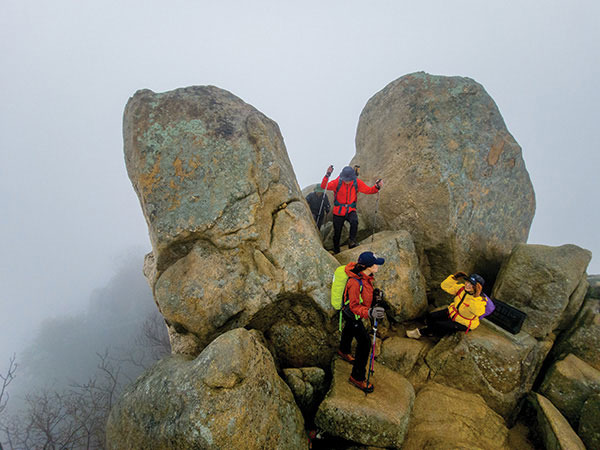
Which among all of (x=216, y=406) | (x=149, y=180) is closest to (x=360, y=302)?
(x=216, y=406)

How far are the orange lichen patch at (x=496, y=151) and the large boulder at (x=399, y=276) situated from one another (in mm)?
4979

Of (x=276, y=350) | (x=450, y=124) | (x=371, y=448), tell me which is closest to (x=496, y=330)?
(x=371, y=448)

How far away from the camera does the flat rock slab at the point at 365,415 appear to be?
5875 mm

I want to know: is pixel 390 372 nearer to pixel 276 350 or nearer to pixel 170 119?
pixel 276 350

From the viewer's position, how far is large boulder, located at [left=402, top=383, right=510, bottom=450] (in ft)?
21.0

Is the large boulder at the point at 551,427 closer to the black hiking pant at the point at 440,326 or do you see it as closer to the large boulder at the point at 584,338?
the large boulder at the point at 584,338

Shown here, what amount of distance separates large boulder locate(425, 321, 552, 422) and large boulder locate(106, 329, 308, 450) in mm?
4600

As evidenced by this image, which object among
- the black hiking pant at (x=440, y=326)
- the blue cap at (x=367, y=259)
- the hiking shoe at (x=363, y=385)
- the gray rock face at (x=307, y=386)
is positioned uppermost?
the blue cap at (x=367, y=259)

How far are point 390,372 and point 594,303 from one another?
24.9 ft

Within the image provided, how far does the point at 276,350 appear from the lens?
329 inches

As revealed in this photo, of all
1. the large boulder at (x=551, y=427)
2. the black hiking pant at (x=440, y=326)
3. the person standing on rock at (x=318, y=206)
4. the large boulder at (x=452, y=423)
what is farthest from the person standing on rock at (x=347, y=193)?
the large boulder at (x=551, y=427)

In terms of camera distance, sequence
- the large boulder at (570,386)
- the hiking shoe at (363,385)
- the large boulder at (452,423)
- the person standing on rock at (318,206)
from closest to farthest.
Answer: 1. the large boulder at (452,423)
2. the hiking shoe at (363,385)
3. the large boulder at (570,386)
4. the person standing on rock at (318,206)

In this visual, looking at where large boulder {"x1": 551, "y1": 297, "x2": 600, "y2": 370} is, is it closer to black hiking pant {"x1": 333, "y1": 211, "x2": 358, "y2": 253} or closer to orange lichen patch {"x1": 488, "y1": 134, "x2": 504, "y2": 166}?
orange lichen patch {"x1": 488, "y1": 134, "x2": 504, "y2": 166}

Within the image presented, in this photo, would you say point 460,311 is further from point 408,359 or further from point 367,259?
point 367,259
